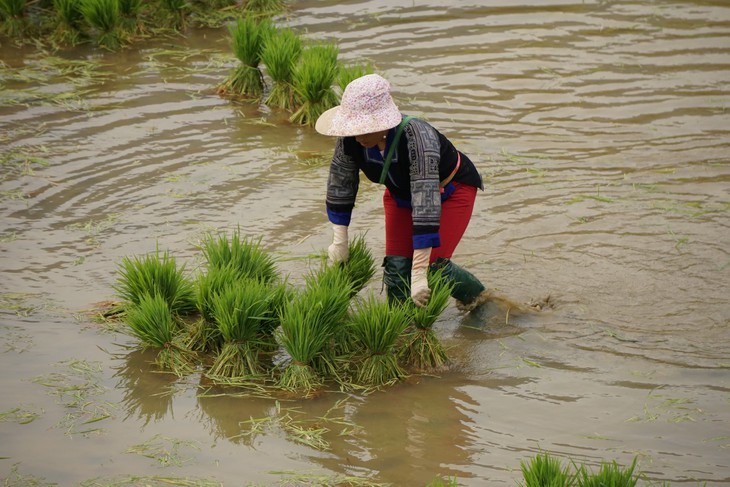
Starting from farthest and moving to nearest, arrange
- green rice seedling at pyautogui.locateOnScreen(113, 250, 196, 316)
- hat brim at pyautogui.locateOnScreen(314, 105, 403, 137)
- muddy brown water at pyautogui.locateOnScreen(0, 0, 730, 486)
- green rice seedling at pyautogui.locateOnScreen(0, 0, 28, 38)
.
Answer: green rice seedling at pyautogui.locateOnScreen(0, 0, 28, 38) < green rice seedling at pyautogui.locateOnScreen(113, 250, 196, 316) < hat brim at pyautogui.locateOnScreen(314, 105, 403, 137) < muddy brown water at pyautogui.locateOnScreen(0, 0, 730, 486)

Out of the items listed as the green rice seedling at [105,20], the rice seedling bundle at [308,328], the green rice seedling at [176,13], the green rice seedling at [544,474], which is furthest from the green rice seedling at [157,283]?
the green rice seedling at [176,13]

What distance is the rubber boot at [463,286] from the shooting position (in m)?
4.60

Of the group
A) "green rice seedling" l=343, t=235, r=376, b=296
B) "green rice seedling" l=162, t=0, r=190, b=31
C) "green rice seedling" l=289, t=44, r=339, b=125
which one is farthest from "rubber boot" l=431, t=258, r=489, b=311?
"green rice seedling" l=162, t=0, r=190, b=31

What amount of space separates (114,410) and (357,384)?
1115mm

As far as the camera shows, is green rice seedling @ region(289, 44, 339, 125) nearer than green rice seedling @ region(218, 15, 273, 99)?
Yes

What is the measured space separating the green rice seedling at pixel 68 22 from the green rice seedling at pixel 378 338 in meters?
5.54

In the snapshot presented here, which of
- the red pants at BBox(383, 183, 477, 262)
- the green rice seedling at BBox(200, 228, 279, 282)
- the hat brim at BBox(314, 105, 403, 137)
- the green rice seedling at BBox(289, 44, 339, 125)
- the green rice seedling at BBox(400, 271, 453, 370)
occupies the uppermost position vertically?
the hat brim at BBox(314, 105, 403, 137)

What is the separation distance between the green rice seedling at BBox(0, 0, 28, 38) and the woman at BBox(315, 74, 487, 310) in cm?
557

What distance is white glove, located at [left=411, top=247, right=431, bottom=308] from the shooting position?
4.31 meters

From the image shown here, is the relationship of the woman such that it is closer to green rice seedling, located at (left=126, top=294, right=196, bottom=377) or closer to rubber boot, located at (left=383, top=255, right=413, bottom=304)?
rubber boot, located at (left=383, top=255, right=413, bottom=304)

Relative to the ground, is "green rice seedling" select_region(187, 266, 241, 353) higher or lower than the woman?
lower

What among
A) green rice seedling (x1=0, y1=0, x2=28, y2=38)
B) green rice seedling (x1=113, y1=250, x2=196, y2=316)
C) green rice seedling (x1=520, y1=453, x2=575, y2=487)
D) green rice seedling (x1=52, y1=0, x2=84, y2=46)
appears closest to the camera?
green rice seedling (x1=520, y1=453, x2=575, y2=487)

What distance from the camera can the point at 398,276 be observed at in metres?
4.67

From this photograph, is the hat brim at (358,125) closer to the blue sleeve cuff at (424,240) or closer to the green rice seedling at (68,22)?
the blue sleeve cuff at (424,240)
